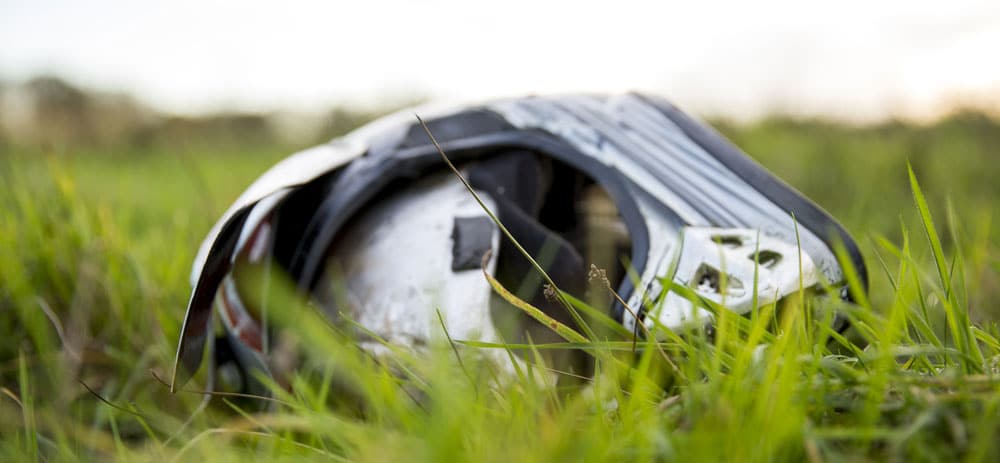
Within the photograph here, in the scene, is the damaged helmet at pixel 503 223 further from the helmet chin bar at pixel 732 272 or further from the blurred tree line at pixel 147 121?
the blurred tree line at pixel 147 121

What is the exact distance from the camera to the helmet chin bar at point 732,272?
91cm

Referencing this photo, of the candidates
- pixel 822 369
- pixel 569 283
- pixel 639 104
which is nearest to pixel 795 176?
pixel 639 104

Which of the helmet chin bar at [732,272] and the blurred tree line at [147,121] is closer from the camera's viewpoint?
the helmet chin bar at [732,272]

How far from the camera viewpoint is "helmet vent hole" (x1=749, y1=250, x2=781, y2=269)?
96 cm

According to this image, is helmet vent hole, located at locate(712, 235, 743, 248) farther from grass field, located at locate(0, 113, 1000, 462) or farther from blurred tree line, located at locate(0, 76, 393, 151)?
blurred tree line, located at locate(0, 76, 393, 151)

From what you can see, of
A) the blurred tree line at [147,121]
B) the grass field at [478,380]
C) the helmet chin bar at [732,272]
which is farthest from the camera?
the blurred tree line at [147,121]

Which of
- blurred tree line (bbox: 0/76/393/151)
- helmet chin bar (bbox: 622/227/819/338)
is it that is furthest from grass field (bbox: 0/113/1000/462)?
blurred tree line (bbox: 0/76/393/151)

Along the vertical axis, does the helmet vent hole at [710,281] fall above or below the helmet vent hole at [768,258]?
below

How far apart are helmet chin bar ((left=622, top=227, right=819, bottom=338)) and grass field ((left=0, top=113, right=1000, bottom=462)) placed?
5cm

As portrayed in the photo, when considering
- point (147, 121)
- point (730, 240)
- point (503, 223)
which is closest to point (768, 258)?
point (730, 240)

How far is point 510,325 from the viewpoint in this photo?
3.35 ft

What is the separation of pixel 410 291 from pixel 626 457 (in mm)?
580

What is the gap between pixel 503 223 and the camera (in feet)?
3.80

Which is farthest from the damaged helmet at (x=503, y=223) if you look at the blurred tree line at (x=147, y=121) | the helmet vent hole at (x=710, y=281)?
the blurred tree line at (x=147, y=121)
